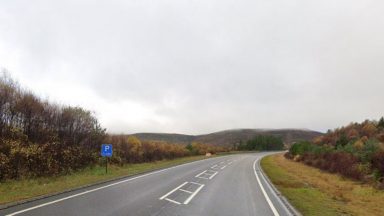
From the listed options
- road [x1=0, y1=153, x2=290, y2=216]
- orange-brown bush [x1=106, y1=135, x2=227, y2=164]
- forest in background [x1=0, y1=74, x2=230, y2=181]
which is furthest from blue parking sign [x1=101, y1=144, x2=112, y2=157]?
road [x1=0, y1=153, x2=290, y2=216]

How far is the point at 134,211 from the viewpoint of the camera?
10914 mm

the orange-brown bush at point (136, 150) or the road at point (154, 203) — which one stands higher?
the orange-brown bush at point (136, 150)

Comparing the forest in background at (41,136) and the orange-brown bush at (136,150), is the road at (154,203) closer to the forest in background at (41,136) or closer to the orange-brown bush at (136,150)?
the forest in background at (41,136)

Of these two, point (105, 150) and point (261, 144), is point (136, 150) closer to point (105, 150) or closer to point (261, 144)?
point (105, 150)

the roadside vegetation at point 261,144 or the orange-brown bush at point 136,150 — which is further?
the roadside vegetation at point 261,144

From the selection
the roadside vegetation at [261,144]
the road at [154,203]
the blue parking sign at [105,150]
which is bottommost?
the road at [154,203]

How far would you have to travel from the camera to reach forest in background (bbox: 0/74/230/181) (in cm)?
2083

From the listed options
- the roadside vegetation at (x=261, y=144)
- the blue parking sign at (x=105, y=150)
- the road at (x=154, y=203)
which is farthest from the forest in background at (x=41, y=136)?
the roadside vegetation at (x=261, y=144)

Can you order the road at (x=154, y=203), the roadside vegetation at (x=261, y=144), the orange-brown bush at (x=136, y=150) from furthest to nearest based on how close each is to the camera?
the roadside vegetation at (x=261, y=144) → the orange-brown bush at (x=136, y=150) → the road at (x=154, y=203)

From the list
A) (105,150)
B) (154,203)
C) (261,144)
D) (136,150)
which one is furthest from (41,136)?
(261,144)

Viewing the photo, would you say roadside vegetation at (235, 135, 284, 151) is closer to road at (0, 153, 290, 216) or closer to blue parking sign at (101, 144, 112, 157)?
blue parking sign at (101, 144, 112, 157)

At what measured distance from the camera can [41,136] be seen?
24.1 metres

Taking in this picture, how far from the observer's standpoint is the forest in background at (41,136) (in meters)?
Result: 20.8

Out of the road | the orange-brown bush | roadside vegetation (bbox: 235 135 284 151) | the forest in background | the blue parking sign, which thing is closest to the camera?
the road
